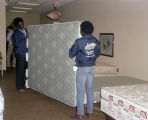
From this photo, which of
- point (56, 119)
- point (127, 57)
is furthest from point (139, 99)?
point (127, 57)

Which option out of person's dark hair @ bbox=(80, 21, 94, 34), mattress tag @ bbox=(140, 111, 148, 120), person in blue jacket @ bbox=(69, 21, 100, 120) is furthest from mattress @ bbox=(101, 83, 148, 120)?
person's dark hair @ bbox=(80, 21, 94, 34)

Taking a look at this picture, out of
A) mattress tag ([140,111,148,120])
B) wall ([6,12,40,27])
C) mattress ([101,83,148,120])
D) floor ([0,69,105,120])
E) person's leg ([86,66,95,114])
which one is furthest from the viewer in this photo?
wall ([6,12,40,27])

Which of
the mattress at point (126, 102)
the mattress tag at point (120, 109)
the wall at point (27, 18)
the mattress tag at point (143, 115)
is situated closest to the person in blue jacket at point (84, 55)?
the mattress at point (126, 102)

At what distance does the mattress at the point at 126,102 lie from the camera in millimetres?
2512

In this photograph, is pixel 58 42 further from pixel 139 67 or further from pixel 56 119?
pixel 139 67

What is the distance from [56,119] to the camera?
11.1ft

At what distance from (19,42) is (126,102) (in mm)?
2949

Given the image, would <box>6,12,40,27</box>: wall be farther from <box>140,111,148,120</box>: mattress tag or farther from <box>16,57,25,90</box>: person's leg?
<box>140,111,148,120</box>: mattress tag

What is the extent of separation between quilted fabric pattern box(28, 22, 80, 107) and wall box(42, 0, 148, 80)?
1.56 meters

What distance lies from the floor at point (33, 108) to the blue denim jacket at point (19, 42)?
2.99 ft

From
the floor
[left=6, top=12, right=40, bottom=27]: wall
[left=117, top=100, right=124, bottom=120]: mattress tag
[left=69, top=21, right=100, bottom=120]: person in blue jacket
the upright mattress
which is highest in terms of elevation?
[left=6, top=12, right=40, bottom=27]: wall

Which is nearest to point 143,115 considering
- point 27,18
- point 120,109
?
point 120,109

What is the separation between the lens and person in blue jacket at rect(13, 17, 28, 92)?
4768 millimetres

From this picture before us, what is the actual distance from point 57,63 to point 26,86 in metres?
1.57
